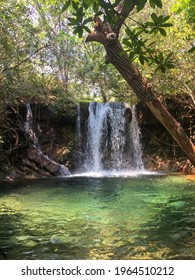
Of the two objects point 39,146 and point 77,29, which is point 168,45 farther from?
point 77,29

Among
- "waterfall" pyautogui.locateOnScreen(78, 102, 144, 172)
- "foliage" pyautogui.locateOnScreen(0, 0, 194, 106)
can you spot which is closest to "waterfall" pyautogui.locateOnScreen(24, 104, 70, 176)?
"foliage" pyautogui.locateOnScreen(0, 0, 194, 106)

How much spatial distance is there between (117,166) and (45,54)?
Result: 653cm

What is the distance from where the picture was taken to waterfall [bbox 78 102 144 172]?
15.5 meters

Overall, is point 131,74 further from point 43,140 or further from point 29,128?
point 43,140

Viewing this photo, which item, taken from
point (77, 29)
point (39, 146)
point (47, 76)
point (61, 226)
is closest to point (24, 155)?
point (39, 146)

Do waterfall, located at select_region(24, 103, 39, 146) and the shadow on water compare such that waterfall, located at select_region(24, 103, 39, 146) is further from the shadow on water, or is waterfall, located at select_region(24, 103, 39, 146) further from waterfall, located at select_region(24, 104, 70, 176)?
the shadow on water

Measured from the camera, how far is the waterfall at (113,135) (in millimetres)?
15461

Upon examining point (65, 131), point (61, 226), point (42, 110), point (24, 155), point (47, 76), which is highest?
point (47, 76)

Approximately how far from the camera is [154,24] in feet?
7.92

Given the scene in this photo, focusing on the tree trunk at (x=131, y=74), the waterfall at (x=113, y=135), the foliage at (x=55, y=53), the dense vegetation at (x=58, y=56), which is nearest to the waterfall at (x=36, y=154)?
the dense vegetation at (x=58, y=56)

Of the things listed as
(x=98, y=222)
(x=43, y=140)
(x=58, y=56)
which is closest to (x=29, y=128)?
(x=43, y=140)

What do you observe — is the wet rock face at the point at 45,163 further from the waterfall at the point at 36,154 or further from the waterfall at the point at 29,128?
the waterfall at the point at 29,128

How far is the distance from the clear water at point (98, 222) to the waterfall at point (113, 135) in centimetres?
613

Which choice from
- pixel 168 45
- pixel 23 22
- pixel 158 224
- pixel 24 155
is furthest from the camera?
pixel 24 155
